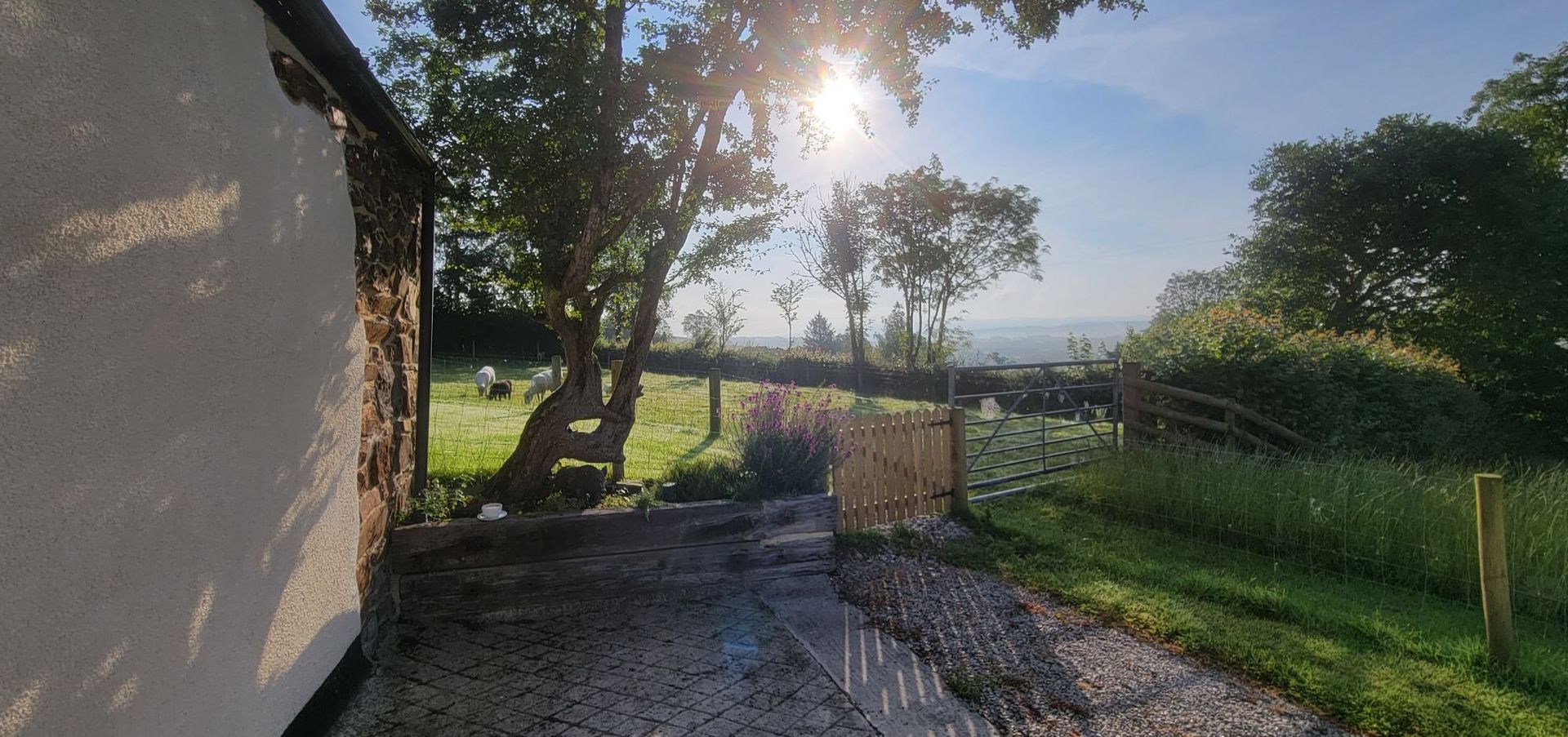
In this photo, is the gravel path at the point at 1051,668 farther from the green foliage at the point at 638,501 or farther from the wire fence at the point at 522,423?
the wire fence at the point at 522,423

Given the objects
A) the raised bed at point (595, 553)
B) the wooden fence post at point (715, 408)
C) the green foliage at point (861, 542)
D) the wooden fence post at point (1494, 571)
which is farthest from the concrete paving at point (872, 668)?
the wooden fence post at point (715, 408)

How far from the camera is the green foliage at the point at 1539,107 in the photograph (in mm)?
16688

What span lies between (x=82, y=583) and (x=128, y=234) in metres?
0.87

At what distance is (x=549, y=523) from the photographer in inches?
155

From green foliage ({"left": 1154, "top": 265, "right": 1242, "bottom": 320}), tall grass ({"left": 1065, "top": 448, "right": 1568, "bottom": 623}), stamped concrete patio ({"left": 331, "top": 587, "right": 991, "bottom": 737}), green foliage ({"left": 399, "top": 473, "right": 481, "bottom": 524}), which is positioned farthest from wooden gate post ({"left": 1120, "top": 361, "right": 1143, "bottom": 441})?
green foliage ({"left": 1154, "top": 265, "right": 1242, "bottom": 320})

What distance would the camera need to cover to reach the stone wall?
3330mm

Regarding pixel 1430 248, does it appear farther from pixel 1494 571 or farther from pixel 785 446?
pixel 785 446

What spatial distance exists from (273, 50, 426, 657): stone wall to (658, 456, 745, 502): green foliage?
1677mm

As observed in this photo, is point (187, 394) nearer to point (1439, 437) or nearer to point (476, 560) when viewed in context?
point (476, 560)

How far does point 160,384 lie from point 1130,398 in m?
8.65

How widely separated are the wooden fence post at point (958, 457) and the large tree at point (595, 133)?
2.51m

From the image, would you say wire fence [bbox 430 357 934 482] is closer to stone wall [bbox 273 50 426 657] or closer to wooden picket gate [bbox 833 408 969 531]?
wooden picket gate [bbox 833 408 969 531]

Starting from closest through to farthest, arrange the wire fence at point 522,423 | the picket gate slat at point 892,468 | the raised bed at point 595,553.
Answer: the raised bed at point 595,553 → the picket gate slat at point 892,468 → the wire fence at point 522,423

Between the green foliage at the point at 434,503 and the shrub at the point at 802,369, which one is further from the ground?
the shrub at the point at 802,369
